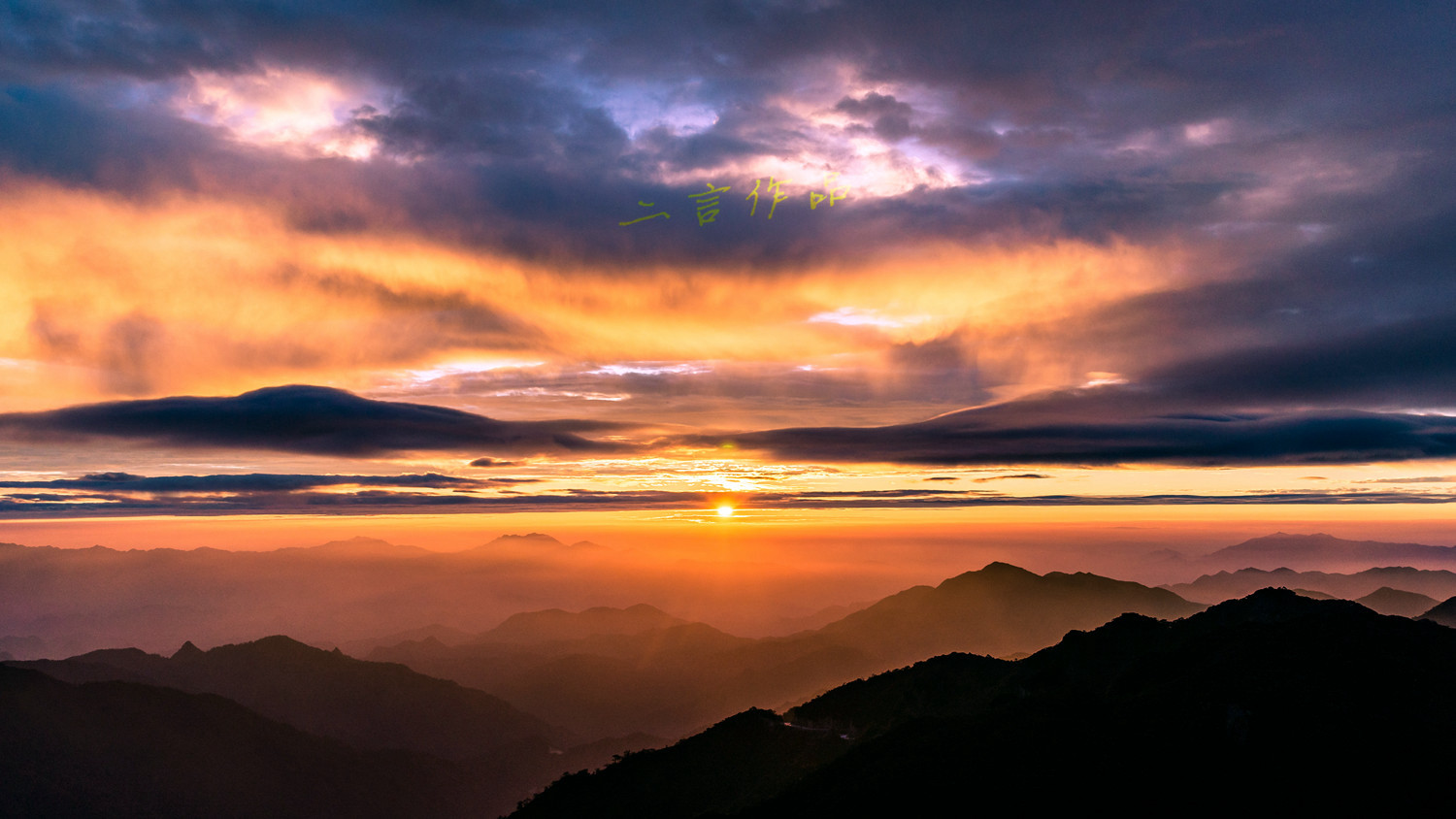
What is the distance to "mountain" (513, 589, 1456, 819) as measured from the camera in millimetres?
80562

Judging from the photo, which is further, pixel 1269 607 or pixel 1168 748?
pixel 1269 607

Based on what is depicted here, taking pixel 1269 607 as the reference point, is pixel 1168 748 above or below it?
below

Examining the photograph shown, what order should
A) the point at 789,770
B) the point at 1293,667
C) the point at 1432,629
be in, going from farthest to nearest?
the point at 789,770 → the point at 1432,629 → the point at 1293,667

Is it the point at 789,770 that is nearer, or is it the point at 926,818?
the point at 926,818

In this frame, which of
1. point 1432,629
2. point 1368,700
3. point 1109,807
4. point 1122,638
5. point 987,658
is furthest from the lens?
point 987,658

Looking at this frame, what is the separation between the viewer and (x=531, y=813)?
134000 mm

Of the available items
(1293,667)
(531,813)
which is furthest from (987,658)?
(531,813)

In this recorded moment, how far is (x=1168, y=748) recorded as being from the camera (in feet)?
284

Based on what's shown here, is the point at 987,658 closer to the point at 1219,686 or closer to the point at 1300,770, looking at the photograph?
the point at 1219,686

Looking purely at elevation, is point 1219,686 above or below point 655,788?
above

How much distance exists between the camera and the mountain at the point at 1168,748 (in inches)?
3172

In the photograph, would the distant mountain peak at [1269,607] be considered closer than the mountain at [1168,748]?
No

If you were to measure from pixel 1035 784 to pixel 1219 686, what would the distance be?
112 ft

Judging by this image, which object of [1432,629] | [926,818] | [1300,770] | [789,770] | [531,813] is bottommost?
[531,813]
